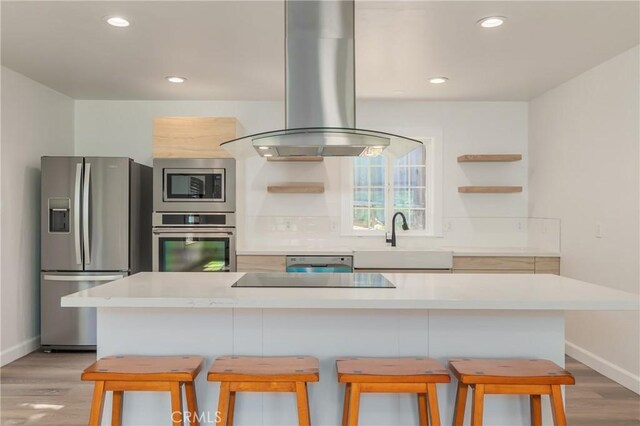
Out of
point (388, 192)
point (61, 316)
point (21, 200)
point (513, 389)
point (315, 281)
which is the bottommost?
point (61, 316)

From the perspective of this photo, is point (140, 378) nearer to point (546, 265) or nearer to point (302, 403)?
point (302, 403)

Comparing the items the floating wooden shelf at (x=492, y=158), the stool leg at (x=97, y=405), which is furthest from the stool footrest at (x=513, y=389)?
the floating wooden shelf at (x=492, y=158)

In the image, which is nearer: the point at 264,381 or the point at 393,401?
the point at 264,381

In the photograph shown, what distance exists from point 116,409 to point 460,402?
1.44 metres

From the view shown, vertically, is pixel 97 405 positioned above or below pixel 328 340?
below

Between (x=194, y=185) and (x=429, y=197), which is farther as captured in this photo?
(x=429, y=197)

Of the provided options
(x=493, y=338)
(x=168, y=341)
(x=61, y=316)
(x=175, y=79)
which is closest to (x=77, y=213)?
(x=61, y=316)

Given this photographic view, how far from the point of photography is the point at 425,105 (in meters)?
4.95

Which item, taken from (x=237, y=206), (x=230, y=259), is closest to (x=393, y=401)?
(x=230, y=259)

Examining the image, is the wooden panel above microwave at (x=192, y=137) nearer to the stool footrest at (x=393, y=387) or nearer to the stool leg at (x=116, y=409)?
the stool leg at (x=116, y=409)

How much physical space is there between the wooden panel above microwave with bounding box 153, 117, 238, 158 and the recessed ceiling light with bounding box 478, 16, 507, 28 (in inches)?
90.4

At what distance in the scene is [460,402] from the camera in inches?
79.0

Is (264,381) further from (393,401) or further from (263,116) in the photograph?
(263,116)

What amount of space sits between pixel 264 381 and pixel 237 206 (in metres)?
2.77
